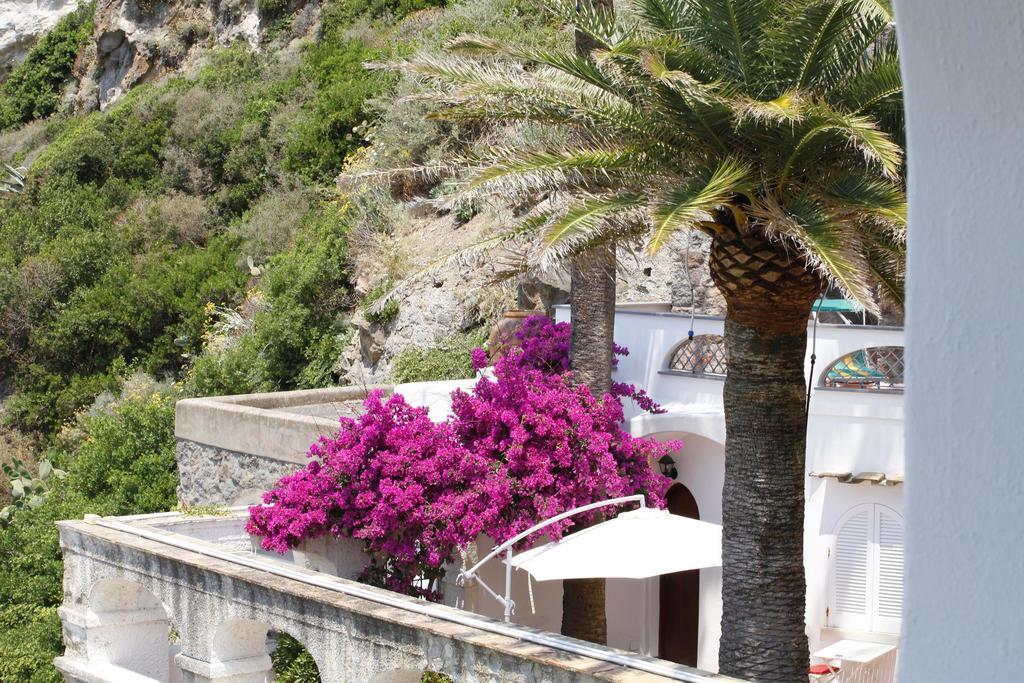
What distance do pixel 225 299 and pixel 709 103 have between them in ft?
68.6

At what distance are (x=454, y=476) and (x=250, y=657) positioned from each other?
2458 mm

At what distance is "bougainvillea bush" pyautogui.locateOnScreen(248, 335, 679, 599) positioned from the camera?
35.8 feet

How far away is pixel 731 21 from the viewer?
310 inches

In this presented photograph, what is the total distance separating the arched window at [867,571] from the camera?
11.3 metres

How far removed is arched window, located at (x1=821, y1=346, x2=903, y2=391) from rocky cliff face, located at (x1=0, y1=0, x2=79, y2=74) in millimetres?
41319

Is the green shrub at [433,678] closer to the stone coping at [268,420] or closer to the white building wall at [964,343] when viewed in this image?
the stone coping at [268,420]

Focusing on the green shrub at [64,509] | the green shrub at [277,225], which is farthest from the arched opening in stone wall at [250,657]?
the green shrub at [277,225]

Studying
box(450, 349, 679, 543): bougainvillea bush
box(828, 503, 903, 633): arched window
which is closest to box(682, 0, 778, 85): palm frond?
box(450, 349, 679, 543): bougainvillea bush

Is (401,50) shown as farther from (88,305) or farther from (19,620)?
(19,620)

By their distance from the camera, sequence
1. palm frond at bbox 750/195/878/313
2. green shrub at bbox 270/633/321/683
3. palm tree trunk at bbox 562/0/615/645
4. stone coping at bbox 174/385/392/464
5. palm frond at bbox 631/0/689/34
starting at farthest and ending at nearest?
stone coping at bbox 174/385/392/464, palm tree trunk at bbox 562/0/615/645, green shrub at bbox 270/633/321/683, palm frond at bbox 631/0/689/34, palm frond at bbox 750/195/878/313

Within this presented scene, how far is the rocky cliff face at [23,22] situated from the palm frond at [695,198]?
142 ft

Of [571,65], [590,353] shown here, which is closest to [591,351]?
[590,353]

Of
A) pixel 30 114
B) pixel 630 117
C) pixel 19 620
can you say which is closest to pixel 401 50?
pixel 19 620

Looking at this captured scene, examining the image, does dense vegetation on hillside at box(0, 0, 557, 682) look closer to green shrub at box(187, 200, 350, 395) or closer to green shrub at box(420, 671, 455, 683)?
green shrub at box(187, 200, 350, 395)
